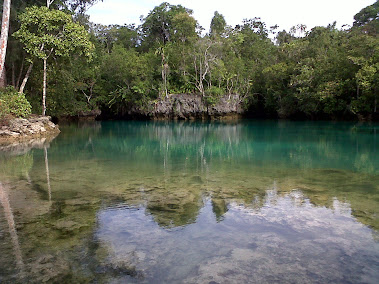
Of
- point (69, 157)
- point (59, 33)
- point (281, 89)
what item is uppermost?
point (59, 33)

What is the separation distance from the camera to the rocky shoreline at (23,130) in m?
17.5

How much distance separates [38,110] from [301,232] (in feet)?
79.4

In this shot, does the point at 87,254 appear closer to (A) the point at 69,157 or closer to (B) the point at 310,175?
(B) the point at 310,175

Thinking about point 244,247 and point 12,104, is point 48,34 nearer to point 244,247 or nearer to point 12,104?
point 12,104

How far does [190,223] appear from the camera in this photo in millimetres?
5312

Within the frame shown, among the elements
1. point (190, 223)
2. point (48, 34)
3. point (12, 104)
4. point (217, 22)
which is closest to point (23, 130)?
point (12, 104)

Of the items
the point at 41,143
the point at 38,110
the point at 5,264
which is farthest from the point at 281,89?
the point at 5,264

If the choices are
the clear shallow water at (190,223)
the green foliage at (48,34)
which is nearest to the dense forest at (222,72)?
the green foliage at (48,34)

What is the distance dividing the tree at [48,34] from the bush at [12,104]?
261cm

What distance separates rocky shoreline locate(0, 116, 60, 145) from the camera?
687 inches

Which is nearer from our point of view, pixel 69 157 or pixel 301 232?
pixel 301 232

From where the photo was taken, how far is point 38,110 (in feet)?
82.7

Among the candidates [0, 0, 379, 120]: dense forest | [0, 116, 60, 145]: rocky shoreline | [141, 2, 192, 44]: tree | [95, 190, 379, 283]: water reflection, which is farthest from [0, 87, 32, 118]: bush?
[141, 2, 192, 44]: tree

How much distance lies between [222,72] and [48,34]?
2169 centimetres
